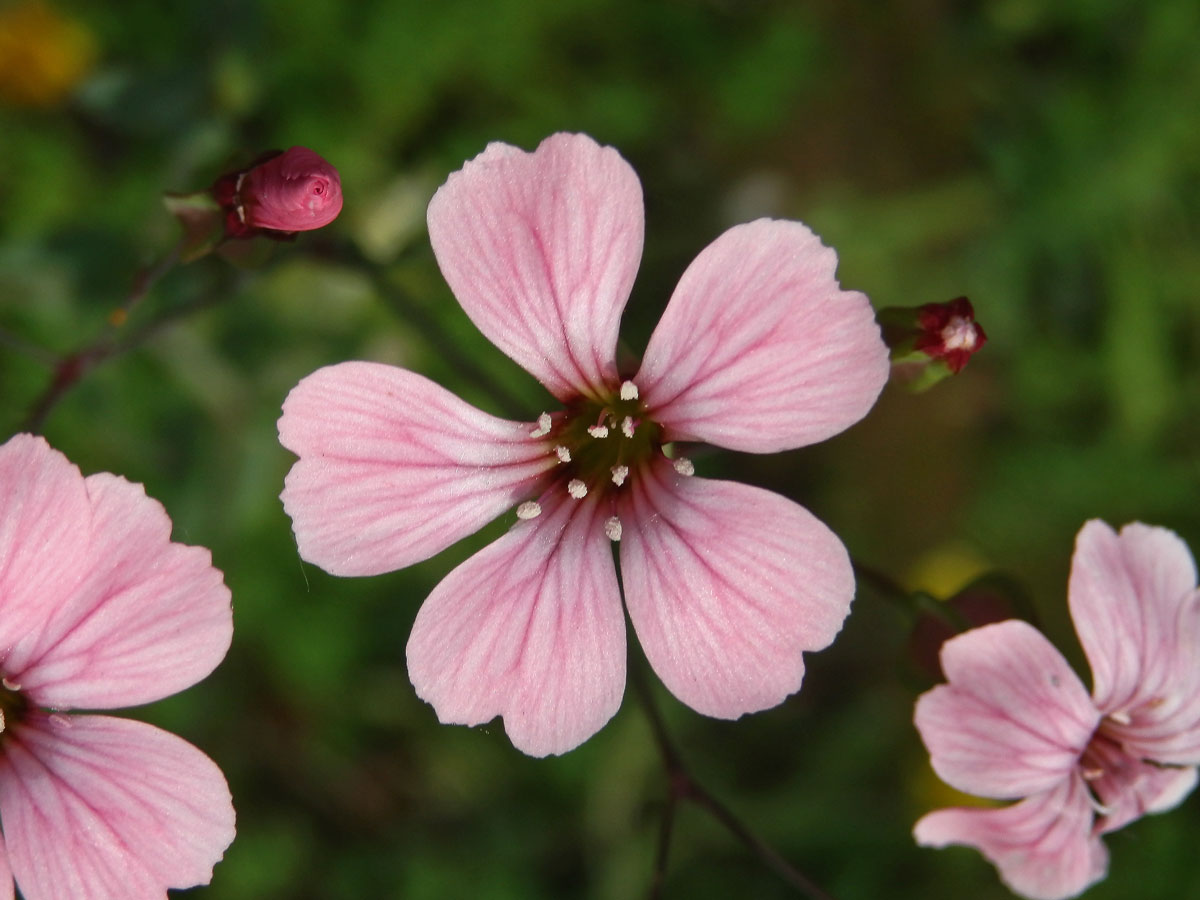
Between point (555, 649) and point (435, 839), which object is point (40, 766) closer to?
point (555, 649)

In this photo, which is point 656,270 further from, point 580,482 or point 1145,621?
point 1145,621

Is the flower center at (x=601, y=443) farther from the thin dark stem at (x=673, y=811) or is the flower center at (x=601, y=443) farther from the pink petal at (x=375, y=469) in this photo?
the thin dark stem at (x=673, y=811)

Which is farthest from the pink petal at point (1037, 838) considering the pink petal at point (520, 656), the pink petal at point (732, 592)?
the pink petal at point (520, 656)

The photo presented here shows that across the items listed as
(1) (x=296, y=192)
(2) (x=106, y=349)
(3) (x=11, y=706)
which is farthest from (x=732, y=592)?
(2) (x=106, y=349)

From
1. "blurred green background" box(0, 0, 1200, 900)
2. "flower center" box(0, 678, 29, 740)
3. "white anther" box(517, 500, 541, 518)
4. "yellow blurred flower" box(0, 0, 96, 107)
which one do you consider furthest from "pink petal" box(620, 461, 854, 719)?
"yellow blurred flower" box(0, 0, 96, 107)

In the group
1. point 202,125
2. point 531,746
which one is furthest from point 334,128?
point 531,746

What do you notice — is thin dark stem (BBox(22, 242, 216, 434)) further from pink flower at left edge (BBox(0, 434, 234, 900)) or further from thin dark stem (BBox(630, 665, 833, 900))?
thin dark stem (BBox(630, 665, 833, 900))
